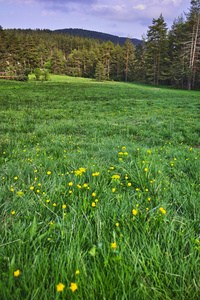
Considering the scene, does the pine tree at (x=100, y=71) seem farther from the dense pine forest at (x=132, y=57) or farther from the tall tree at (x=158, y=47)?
the tall tree at (x=158, y=47)

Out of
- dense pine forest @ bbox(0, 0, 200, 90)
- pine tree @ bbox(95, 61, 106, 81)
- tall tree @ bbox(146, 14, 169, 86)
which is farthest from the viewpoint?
pine tree @ bbox(95, 61, 106, 81)

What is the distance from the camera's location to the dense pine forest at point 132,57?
3348 cm

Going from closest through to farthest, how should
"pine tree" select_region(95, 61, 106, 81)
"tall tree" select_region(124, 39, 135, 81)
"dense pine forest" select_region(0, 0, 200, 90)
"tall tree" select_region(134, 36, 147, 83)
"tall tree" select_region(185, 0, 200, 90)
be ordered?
"tall tree" select_region(185, 0, 200, 90) → "dense pine forest" select_region(0, 0, 200, 90) → "tall tree" select_region(134, 36, 147, 83) → "pine tree" select_region(95, 61, 106, 81) → "tall tree" select_region(124, 39, 135, 81)

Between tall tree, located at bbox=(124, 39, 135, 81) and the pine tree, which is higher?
tall tree, located at bbox=(124, 39, 135, 81)

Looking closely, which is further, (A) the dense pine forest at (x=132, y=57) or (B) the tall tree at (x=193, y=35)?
(A) the dense pine forest at (x=132, y=57)

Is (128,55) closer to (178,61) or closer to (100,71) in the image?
(100,71)

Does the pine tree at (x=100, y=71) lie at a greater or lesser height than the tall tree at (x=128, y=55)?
lesser

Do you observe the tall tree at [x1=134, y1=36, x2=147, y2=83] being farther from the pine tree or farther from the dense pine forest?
the pine tree

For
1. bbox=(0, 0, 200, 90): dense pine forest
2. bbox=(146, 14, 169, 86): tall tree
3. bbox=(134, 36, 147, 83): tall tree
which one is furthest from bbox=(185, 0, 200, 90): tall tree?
bbox=(134, 36, 147, 83): tall tree

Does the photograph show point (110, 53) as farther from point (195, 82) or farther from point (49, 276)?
point (49, 276)

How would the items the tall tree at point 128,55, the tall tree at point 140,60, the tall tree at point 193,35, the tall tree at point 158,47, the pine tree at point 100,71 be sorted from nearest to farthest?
the tall tree at point 193,35 < the tall tree at point 158,47 < the tall tree at point 140,60 < the pine tree at point 100,71 < the tall tree at point 128,55

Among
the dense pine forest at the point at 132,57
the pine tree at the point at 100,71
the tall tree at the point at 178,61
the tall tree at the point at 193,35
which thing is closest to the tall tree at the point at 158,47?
the dense pine forest at the point at 132,57

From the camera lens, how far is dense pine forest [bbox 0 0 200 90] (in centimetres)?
3348

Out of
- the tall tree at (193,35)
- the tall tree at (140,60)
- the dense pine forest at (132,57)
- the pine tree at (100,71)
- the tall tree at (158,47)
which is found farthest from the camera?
the pine tree at (100,71)
